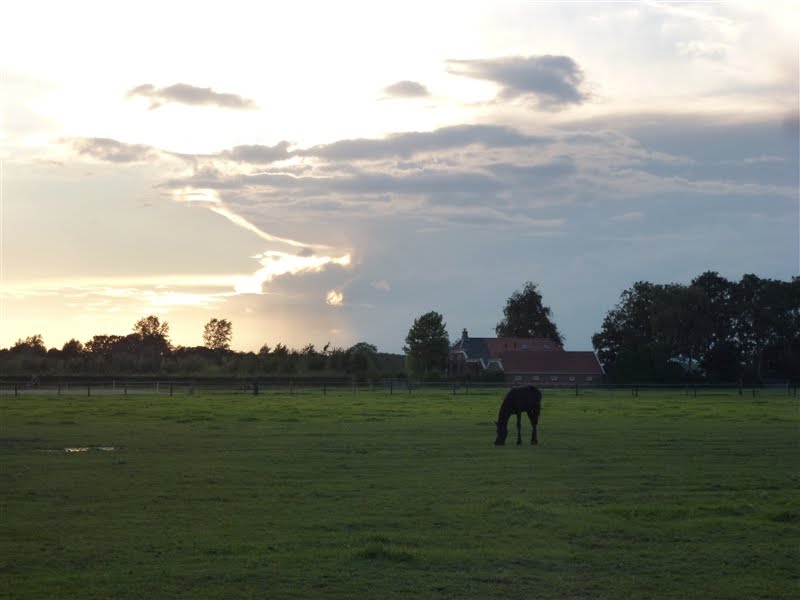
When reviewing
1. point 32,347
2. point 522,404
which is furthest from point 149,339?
point 522,404

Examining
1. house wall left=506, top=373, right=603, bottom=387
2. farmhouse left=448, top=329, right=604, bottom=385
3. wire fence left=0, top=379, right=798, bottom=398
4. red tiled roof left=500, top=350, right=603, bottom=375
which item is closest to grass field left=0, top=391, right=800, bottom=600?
wire fence left=0, top=379, right=798, bottom=398

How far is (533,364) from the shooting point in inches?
4195

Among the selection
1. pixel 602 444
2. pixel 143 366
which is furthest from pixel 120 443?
pixel 143 366

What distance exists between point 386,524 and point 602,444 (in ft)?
43.6

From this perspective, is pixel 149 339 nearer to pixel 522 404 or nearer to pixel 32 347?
pixel 32 347

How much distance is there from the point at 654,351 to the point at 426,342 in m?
24.8

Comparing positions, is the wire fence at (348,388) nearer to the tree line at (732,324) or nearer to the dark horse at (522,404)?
the tree line at (732,324)

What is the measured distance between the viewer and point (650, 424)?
3391 cm

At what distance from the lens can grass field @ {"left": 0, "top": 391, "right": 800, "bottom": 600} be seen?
10.1m

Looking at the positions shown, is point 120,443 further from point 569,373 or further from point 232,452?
point 569,373

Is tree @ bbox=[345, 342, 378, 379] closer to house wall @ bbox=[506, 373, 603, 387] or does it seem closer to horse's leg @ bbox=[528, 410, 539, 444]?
house wall @ bbox=[506, 373, 603, 387]

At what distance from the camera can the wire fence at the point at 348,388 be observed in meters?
65.9

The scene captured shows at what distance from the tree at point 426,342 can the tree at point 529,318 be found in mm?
45757

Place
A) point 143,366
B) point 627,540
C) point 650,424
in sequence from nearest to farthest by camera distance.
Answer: point 627,540 → point 650,424 → point 143,366
